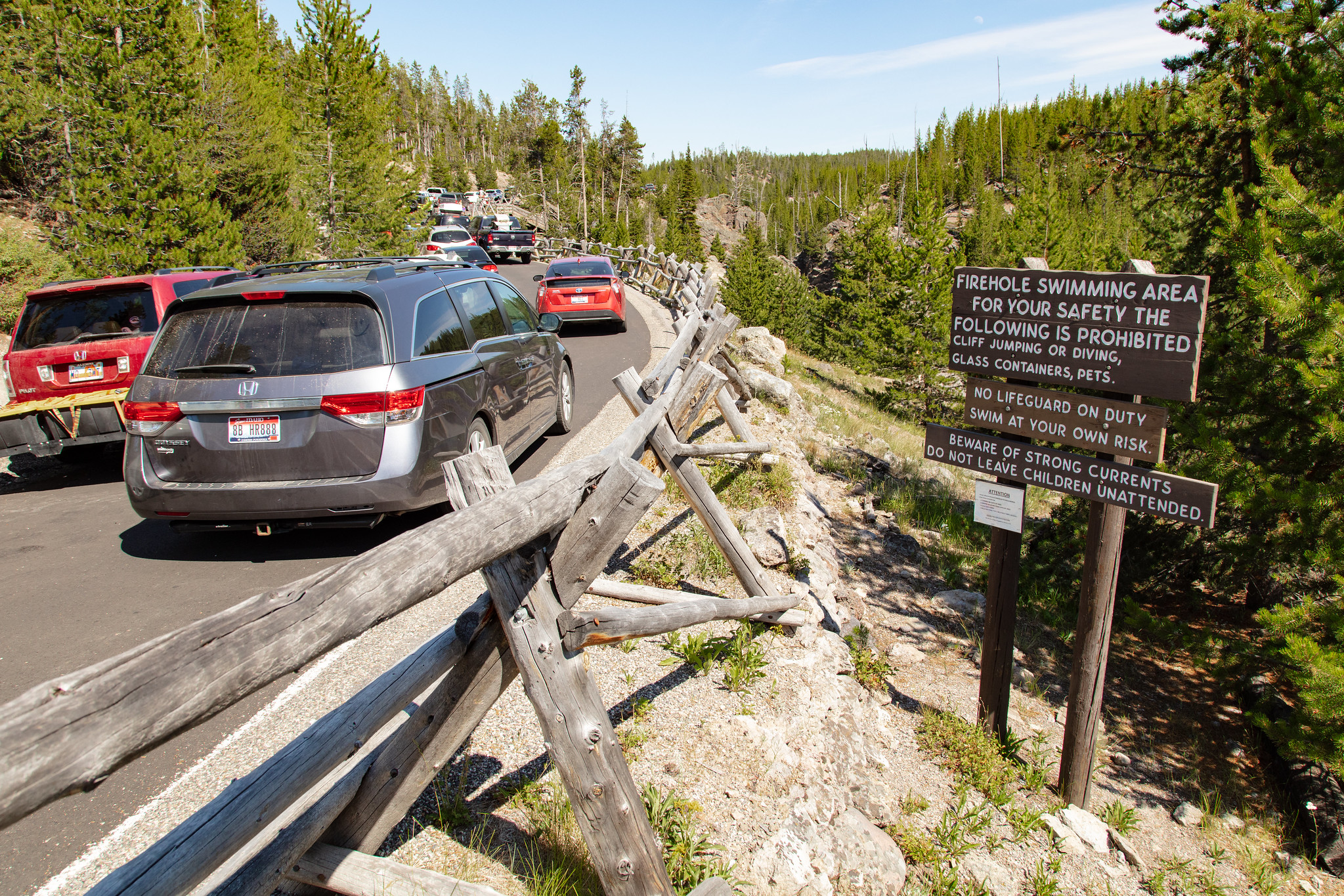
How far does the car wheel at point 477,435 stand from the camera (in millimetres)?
5676

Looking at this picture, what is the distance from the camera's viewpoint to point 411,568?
1863mm

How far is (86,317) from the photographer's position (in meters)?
7.45

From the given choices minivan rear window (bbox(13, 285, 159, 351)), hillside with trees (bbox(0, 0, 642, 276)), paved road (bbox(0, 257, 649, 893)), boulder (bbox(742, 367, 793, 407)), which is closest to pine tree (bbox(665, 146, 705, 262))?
hillside with trees (bbox(0, 0, 642, 276))

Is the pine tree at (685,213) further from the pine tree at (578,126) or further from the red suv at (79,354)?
the red suv at (79,354)

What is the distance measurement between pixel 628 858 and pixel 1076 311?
3.40 meters

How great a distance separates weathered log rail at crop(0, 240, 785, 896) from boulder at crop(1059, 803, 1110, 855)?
2.67 metres

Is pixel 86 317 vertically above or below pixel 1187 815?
above

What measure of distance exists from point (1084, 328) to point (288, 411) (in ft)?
15.4

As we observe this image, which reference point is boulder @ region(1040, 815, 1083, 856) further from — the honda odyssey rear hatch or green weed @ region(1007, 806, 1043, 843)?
the honda odyssey rear hatch

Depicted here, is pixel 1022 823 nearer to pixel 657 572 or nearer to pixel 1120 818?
pixel 1120 818

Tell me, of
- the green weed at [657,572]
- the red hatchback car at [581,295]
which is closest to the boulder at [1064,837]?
the green weed at [657,572]

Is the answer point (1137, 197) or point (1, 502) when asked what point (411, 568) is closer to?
point (1, 502)

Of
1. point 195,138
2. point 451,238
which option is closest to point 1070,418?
point 195,138

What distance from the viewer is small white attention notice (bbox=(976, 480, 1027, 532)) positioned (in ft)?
14.1
